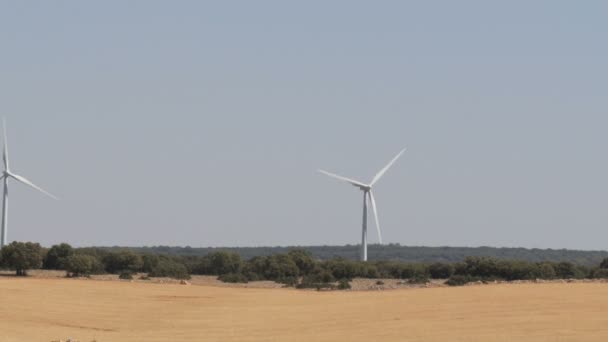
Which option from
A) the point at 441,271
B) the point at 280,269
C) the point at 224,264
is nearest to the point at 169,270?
the point at 280,269

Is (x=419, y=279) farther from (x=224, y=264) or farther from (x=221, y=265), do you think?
(x=221, y=265)

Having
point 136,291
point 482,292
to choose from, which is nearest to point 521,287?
point 482,292

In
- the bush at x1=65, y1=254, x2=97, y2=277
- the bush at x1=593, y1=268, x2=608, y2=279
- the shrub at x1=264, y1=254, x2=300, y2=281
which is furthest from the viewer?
the shrub at x1=264, y1=254, x2=300, y2=281

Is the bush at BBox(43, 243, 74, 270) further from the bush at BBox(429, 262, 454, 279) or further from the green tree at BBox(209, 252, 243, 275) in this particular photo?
the bush at BBox(429, 262, 454, 279)

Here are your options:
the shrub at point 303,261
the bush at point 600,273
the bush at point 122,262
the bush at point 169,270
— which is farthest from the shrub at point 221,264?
the bush at point 600,273

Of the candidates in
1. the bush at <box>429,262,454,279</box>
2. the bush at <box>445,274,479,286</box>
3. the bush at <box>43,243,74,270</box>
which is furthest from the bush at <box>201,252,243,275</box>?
the bush at <box>445,274,479,286</box>

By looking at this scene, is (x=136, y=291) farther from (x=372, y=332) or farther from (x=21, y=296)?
(x=372, y=332)
